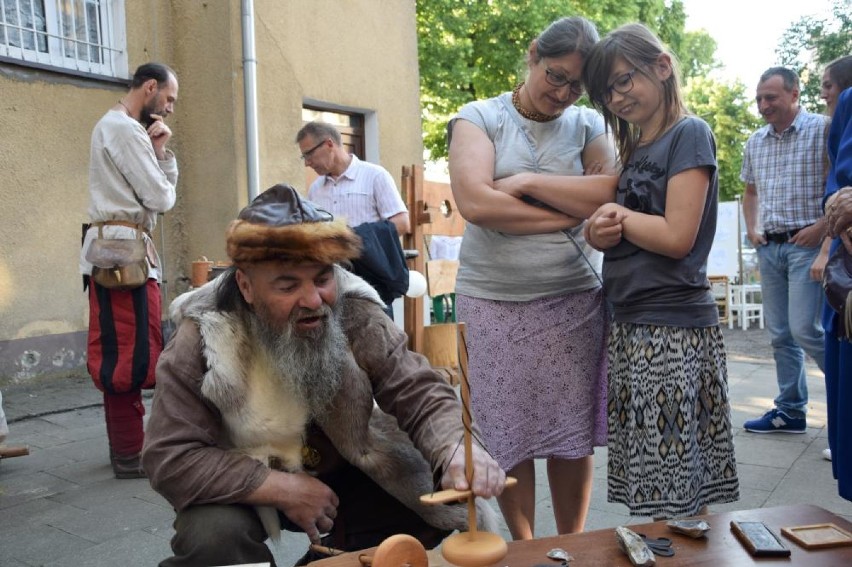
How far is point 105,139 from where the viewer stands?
3641 mm

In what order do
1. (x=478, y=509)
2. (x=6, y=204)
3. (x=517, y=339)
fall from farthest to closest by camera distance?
(x=6, y=204), (x=517, y=339), (x=478, y=509)

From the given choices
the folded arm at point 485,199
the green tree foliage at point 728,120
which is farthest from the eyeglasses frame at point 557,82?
the green tree foliage at point 728,120

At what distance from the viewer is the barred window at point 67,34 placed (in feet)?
19.3

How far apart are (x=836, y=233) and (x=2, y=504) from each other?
356 cm

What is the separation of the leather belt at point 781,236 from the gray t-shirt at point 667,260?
6.96ft

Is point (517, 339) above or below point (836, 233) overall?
below

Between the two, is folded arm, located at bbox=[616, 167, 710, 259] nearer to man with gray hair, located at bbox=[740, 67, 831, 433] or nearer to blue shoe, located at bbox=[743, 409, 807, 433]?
man with gray hair, located at bbox=[740, 67, 831, 433]

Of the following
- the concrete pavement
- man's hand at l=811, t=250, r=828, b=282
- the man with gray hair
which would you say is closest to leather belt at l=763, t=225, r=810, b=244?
the man with gray hair

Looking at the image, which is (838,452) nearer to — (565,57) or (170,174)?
(565,57)

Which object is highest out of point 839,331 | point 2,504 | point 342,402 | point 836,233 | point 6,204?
point 6,204

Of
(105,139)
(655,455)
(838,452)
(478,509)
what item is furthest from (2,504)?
(838,452)

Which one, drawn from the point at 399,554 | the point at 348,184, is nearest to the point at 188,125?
the point at 348,184

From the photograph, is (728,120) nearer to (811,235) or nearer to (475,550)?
(811,235)

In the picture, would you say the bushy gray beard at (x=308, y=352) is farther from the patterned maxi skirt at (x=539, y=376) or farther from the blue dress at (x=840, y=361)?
the blue dress at (x=840, y=361)
